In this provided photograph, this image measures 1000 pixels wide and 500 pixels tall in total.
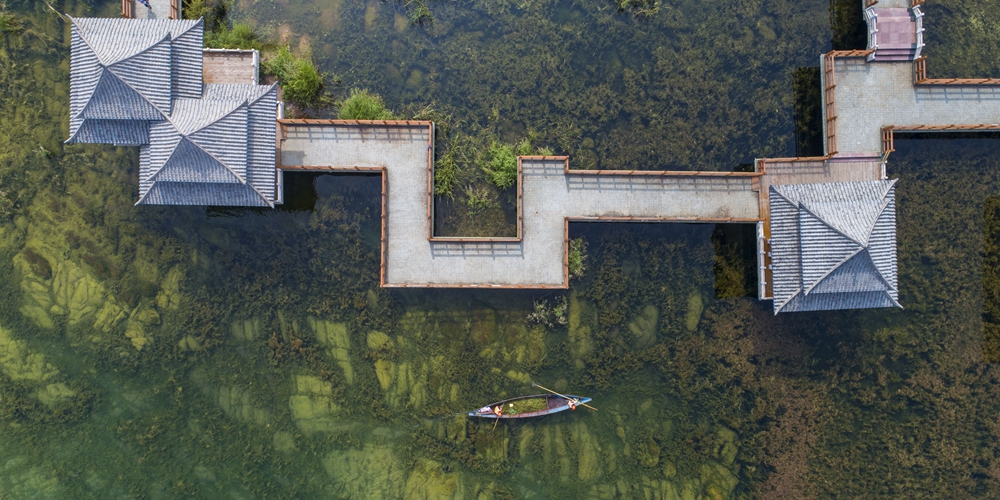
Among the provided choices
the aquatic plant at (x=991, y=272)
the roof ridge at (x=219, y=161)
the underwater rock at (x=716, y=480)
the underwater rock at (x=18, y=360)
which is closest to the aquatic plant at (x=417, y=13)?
the roof ridge at (x=219, y=161)

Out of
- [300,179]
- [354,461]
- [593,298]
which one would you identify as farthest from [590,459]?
[300,179]

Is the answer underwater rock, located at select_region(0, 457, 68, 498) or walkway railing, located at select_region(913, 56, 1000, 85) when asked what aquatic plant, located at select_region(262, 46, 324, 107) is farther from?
walkway railing, located at select_region(913, 56, 1000, 85)

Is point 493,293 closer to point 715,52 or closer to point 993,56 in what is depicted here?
point 715,52

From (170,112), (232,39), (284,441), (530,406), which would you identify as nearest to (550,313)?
(530,406)

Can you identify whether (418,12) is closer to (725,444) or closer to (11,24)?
(11,24)

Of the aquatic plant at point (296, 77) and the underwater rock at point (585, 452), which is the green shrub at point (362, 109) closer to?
the aquatic plant at point (296, 77)

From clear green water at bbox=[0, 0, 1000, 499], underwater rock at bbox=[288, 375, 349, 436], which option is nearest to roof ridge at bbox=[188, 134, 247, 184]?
clear green water at bbox=[0, 0, 1000, 499]
